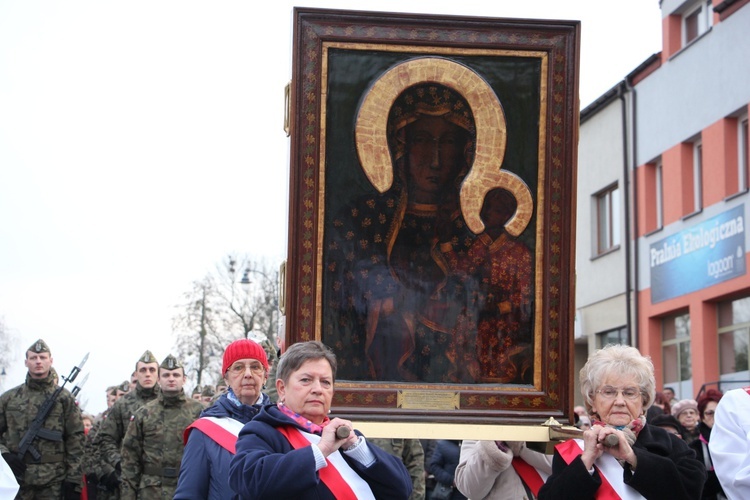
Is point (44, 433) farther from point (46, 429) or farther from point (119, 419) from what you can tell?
point (119, 419)

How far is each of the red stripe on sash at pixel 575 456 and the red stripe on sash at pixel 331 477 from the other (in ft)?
3.96

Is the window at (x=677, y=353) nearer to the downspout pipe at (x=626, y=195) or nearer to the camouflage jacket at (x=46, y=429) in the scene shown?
the downspout pipe at (x=626, y=195)

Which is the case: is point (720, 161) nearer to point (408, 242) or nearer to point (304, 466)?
point (408, 242)

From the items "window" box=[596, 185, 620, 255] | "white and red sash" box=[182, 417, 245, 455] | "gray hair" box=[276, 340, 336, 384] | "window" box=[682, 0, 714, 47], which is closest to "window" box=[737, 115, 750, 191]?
"window" box=[682, 0, 714, 47]

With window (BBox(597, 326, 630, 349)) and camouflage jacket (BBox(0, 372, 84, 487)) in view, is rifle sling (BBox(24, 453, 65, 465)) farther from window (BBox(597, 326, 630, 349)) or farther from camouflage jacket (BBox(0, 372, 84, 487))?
window (BBox(597, 326, 630, 349))

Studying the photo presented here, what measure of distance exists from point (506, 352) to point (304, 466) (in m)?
2.71

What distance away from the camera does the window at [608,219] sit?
32531 millimetres

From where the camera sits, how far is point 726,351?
26594 mm

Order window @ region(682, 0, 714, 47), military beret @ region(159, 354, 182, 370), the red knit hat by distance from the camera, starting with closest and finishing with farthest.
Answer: the red knit hat
military beret @ region(159, 354, 182, 370)
window @ region(682, 0, 714, 47)

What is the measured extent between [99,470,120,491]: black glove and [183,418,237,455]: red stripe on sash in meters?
8.95

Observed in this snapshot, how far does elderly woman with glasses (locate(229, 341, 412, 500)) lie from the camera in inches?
225

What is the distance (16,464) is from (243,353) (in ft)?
26.2

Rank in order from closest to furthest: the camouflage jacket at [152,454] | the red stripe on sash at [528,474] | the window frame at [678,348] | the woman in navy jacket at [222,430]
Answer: the woman in navy jacket at [222,430], the red stripe on sash at [528,474], the camouflage jacket at [152,454], the window frame at [678,348]

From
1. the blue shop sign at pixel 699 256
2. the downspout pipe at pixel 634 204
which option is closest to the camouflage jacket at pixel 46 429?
the blue shop sign at pixel 699 256
